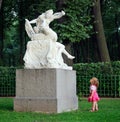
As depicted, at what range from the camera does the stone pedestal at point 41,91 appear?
47.7 feet

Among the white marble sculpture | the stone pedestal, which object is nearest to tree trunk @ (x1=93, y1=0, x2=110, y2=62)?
the white marble sculpture

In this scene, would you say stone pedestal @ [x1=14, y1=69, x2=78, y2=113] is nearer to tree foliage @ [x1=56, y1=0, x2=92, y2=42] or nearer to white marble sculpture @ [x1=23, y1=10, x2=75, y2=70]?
white marble sculpture @ [x1=23, y1=10, x2=75, y2=70]

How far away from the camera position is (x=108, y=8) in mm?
39750

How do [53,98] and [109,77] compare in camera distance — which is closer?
[53,98]

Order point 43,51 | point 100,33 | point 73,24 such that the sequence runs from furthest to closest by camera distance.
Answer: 1. point 100,33
2. point 73,24
3. point 43,51

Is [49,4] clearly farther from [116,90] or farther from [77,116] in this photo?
[77,116]

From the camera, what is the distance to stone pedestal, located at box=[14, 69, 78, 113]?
572 inches

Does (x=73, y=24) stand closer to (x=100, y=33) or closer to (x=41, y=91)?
(x=100, y=33)

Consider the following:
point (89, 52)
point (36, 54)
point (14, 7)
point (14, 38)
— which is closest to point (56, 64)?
point (36, 54)

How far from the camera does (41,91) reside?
14680mm

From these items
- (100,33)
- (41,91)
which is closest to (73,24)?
(100,33)

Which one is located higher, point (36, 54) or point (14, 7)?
point (14, 7)

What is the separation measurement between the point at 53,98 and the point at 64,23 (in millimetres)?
11859

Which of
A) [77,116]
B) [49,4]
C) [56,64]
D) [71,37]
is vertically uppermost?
[49,4]
